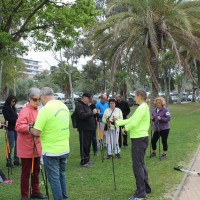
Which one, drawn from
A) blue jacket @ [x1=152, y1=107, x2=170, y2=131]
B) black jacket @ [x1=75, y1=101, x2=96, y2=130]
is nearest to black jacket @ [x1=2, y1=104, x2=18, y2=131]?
black jacket @ [x1=75, y1=101, x2=96, y2=130]

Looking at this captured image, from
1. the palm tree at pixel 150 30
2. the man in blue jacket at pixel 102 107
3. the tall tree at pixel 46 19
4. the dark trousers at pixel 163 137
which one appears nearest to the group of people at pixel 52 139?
the dark trousers at pixel 163 137

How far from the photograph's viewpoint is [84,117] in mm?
8672

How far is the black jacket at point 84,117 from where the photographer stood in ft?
28.5

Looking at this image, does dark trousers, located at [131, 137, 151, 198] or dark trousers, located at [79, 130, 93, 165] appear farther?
dark trousers, located at [79, 130, 93, 165]

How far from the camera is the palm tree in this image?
13891 millimetres

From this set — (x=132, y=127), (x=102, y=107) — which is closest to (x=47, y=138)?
(x=132, y=127)

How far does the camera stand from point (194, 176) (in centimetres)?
779

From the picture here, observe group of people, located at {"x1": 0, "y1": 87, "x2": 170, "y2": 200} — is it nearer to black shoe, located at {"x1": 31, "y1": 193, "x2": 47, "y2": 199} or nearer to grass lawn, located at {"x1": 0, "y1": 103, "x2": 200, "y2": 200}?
black shoe, located at {"x1": 31, "y1": 193, "x2": 47, "y2": 199}

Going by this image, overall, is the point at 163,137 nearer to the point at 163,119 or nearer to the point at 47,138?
the point at 163,119

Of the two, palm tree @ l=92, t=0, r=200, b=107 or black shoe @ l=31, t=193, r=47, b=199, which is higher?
palm tree @ l=92, t=0, r=200, b=107

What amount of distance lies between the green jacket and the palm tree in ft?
26.4

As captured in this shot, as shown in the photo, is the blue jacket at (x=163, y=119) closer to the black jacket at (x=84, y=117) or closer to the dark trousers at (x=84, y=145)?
the black jacket at (x=84, y=117)

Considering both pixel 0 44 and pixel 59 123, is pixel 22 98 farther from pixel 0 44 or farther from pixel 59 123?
pixel 59 123

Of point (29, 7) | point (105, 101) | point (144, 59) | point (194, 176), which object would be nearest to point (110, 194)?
point (194, 176)
